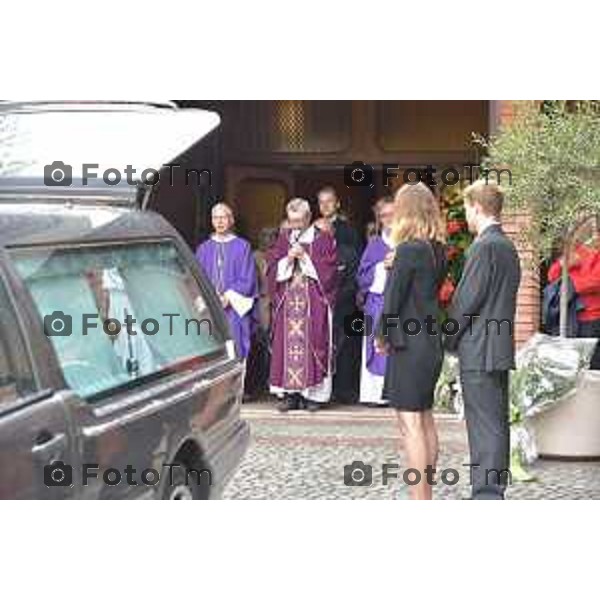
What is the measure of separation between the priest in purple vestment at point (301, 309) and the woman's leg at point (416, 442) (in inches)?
38.0

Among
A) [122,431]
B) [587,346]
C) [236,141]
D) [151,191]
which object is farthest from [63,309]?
[587,346]

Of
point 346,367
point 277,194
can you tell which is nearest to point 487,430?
point 346,367

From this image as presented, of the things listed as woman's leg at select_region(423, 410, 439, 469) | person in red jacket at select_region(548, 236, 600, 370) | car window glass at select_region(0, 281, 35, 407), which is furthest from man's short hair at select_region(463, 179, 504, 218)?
car window glass at select_region(0, 281, 35, 407)

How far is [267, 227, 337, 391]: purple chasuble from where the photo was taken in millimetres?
7016

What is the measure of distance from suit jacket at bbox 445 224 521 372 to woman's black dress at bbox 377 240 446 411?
11 centimetres

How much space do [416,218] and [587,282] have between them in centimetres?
209

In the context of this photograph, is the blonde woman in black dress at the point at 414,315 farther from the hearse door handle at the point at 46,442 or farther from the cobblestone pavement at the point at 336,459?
the hearse door handle at the point at 46,442

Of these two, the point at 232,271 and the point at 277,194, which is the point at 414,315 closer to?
the point at 232,271

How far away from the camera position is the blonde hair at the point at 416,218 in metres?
6.11

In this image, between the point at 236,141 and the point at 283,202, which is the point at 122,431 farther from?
the point at 283,202

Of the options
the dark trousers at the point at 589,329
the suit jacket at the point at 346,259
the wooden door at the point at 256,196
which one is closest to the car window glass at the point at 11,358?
the wooden door at the point at 256,196

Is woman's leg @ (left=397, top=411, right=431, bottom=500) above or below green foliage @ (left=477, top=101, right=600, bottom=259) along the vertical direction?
below

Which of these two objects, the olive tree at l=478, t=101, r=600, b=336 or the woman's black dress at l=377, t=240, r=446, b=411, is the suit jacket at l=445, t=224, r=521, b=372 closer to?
the woman's black dress at l=377, t=240, r=446, b=411
